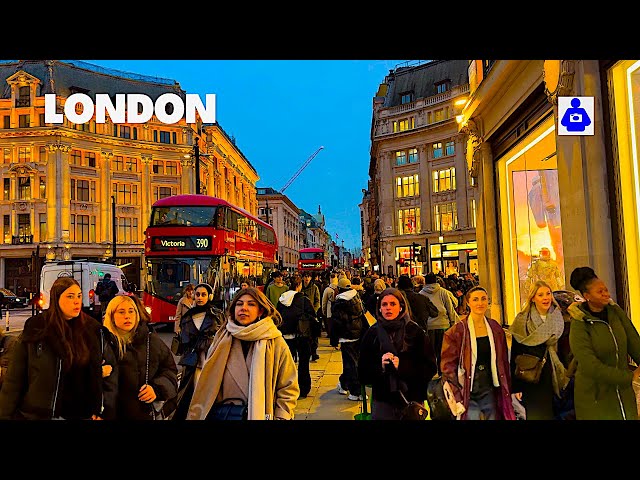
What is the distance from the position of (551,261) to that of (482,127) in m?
5.34

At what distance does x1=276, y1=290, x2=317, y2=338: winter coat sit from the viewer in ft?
28.2

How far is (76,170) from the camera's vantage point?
158ft

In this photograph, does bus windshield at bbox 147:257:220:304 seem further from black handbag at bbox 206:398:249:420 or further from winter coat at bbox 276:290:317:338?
black handbag at bbox 206:398:249:420

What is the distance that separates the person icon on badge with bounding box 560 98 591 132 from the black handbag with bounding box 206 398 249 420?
679 cm

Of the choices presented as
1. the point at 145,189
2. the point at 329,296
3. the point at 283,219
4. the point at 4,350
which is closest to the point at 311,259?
the point at 145,189

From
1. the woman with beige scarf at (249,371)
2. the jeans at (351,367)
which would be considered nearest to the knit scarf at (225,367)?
the woman with beige scarf at (249,371)

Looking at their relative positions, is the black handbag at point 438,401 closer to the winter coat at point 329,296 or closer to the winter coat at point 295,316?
the winter coat at point 295,316

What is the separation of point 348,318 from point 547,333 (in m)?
3.77

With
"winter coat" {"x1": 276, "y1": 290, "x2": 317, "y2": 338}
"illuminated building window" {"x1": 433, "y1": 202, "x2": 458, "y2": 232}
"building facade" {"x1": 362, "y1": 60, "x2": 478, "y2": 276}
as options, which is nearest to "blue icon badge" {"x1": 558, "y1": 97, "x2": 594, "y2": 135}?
"winter coat" {"x1": 276, "y1": 290, "x2": 317, "y2": 338}

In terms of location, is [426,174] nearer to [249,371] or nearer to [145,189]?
[145,189]

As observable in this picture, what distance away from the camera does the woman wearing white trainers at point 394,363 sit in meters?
4.58

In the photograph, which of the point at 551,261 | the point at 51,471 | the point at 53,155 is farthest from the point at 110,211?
the point at 51,471
